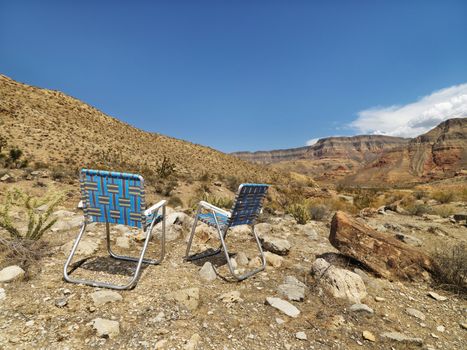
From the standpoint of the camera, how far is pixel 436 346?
2.53 metres

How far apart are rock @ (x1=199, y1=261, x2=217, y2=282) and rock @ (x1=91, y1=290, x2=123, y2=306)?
3.51ft

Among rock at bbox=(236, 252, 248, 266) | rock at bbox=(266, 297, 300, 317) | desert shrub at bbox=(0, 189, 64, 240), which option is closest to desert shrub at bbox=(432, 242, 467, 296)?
rock at bbox=(266, 297, 300, 317)

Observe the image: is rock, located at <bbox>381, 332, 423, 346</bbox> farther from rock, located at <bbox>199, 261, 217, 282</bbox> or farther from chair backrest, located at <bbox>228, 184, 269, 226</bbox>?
chair backrest, located at <bbox>228, 184, 269, 226</bbox>

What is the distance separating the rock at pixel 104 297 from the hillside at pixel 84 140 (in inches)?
712

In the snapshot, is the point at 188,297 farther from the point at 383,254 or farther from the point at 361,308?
the point at 383,254

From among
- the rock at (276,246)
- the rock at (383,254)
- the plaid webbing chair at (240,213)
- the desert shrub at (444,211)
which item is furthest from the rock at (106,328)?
the desert shrub at (444,211)

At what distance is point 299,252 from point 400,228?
3966 millimetres

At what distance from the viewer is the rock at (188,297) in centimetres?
277

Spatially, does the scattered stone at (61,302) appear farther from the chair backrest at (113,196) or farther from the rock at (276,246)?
the rock at (276,246)

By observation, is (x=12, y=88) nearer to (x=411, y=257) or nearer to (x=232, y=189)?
(x=232, y=189)

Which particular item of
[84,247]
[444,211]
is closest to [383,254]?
[84,247]

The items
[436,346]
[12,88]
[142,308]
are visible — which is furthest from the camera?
[12,88]

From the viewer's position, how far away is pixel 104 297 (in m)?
2.77

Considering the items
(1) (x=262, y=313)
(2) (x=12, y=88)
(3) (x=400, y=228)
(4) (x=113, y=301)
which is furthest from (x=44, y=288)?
(2) (x=12, y=88)
